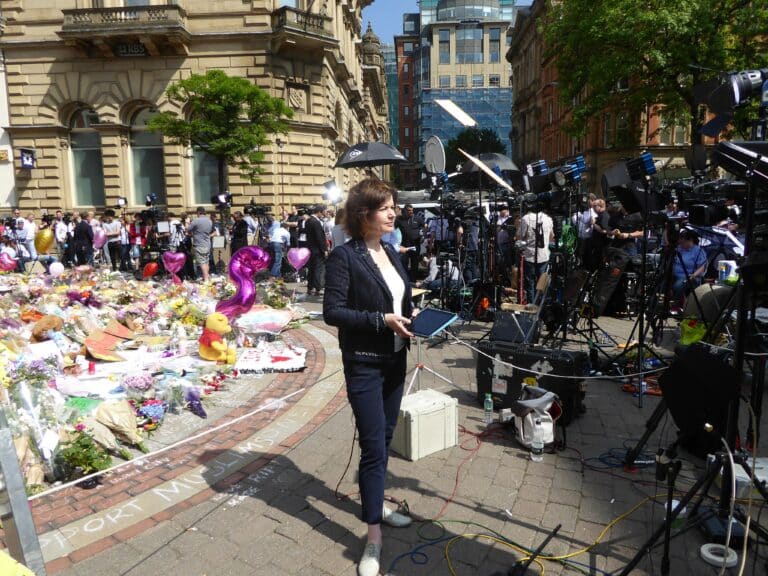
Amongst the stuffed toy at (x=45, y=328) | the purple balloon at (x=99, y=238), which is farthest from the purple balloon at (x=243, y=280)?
the purple balloon at (x=99, y=238)

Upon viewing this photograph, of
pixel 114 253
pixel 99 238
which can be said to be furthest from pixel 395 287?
pixel 114 253

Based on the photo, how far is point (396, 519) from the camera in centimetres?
323

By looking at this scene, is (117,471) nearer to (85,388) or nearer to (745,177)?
(85,388)

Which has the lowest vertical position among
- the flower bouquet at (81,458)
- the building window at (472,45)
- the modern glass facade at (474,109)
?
the flower bouquet at (81,458)

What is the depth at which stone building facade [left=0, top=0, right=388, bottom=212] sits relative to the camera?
22875 millimetres

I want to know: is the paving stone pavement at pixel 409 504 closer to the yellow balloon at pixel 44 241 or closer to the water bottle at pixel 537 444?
the water bottle at pixel 537 444

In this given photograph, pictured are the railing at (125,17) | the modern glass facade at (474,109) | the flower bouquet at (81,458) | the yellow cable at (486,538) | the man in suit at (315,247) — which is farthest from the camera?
the modern glass facade at (474,109)

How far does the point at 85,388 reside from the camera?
208 inches

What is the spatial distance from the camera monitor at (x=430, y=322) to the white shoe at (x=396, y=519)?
3.60 ft

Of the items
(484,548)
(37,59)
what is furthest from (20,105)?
(484,548)

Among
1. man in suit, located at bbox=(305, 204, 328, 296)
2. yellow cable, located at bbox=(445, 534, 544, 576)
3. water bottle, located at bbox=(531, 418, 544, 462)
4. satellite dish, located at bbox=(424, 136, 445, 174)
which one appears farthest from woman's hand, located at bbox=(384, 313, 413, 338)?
man in suit, located at bbox=(305, 204, 328, 296)

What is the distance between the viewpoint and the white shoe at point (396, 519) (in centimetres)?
323

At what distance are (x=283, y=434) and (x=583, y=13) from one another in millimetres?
20775

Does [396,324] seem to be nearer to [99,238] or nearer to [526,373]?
[526,373]
